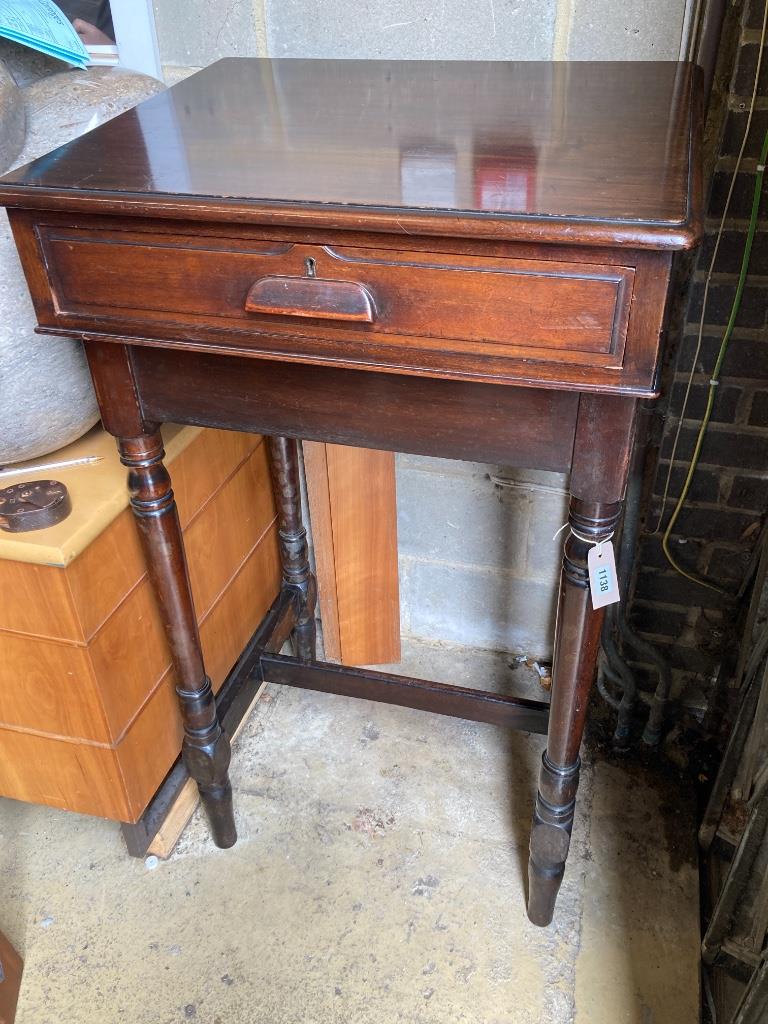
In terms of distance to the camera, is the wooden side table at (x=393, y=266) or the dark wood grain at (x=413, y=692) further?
the dark wood grain at (x=413, y=692)

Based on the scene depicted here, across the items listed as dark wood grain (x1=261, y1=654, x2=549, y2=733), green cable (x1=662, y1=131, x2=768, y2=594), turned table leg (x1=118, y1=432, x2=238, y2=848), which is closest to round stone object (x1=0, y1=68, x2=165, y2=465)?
turned table leg (x1=118, y1=432, x2=238, y2=848)

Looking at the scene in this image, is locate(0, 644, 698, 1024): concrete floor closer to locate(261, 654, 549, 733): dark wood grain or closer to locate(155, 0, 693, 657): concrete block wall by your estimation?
locate(261, 654, 549, 733): dark wood grain

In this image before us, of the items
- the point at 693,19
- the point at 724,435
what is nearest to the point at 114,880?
the point at 724,435

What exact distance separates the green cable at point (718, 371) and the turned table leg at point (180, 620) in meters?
0.74

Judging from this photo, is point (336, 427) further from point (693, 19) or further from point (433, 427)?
point (693, 19)

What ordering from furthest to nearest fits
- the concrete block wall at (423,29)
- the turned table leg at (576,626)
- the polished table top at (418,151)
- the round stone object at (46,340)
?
1. the concrete block wall at (423,29)
2. the round stone object at (46,340)
3. the turned table leg at (576,626)
4. the polished table top at (418,151)

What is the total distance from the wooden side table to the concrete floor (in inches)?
12.4

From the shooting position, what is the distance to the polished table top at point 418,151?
0.68 m

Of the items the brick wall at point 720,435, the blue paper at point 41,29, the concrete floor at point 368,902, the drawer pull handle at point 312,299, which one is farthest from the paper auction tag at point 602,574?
the blue paper at point 41,29

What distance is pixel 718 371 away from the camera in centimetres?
119

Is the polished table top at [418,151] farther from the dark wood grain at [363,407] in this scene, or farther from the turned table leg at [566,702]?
the turned table leg at [566,702]

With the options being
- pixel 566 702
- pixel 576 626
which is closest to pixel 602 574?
pixel 576 626

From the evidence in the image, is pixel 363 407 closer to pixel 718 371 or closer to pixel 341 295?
pixel 341 295

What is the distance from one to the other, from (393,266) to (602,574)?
1.27 feet
